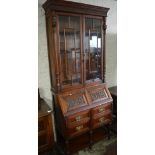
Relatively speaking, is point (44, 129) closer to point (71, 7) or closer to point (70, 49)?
point (70, 49)

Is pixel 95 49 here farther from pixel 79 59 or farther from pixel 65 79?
pixel 65 79

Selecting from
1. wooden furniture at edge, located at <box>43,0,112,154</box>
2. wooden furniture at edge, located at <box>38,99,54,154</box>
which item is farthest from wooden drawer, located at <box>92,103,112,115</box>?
wooden furniture at edge, located at <box>38,99,54,154</box>

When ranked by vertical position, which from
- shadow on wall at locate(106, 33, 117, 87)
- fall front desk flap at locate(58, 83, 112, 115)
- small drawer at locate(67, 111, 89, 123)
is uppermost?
shadow on wall at locate(106, 33, 117, 87)

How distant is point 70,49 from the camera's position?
Answer: 2000 millimetres

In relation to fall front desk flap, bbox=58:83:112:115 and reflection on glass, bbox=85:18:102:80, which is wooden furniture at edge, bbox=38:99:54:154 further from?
reflection on glass, bbox=85:18:102:80

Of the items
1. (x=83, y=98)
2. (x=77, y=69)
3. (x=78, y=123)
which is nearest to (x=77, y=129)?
(x=78, y=123)

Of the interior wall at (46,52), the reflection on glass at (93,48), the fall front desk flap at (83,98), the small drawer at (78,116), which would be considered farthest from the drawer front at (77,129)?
the reflection on glass at (93,48)

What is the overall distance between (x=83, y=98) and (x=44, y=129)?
660mm

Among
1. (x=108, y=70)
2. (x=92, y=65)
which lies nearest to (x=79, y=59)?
(x=92, y=65)

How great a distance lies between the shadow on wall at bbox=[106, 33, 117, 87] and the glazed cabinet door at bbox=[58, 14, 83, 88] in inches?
36.1

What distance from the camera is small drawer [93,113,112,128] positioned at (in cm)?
213
